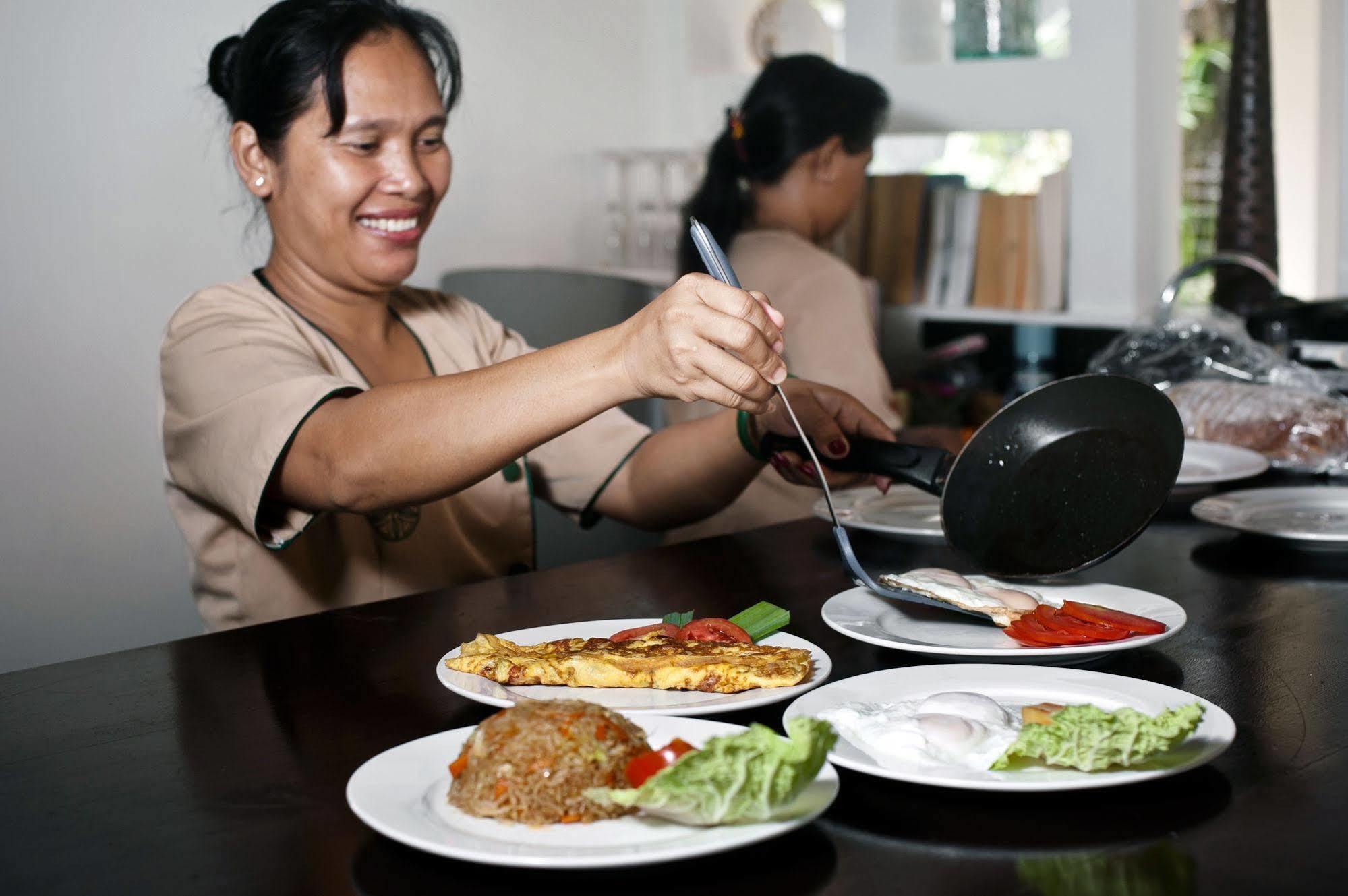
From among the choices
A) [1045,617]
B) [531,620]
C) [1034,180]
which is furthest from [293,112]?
[1034,180]

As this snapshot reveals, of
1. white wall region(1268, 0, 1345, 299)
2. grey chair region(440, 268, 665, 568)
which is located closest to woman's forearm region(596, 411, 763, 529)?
grey chair region(440, 268, 665, 568)

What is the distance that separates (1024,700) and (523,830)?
1.15 ft

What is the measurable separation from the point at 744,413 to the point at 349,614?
1.86 ft

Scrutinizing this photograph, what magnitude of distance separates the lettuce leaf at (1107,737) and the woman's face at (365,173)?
3.62ft

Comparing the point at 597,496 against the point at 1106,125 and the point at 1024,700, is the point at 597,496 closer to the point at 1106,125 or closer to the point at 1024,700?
the point at 1024,700

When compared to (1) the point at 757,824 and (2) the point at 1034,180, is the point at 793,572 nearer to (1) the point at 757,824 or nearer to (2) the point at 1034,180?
(1) the point at 757,824

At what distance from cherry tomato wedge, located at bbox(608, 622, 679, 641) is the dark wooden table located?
121 millimetres

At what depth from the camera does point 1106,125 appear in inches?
114

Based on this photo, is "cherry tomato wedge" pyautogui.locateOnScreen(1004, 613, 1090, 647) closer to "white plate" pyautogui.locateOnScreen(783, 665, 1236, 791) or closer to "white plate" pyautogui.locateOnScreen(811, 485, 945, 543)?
"white plate" pyautogui.locateOnScreen(783, 665, 1236, 791)

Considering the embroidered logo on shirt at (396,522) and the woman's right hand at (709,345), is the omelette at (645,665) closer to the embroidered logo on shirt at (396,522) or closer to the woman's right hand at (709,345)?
the woman's right hand at (709,345)

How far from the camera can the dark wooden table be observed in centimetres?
67

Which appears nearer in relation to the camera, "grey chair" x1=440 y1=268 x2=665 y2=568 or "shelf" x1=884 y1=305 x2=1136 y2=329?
"grey chair" x1=440 y1=268 x2=665 y2=568

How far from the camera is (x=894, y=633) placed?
3.39 ft

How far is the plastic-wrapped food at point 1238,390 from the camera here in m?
1.81
